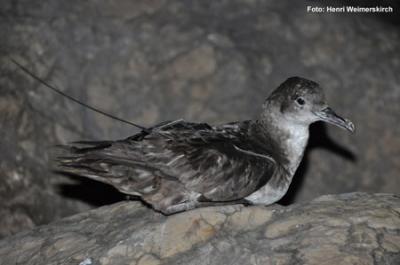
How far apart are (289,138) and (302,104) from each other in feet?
1.15

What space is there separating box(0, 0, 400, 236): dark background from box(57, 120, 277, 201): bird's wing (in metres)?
1.88

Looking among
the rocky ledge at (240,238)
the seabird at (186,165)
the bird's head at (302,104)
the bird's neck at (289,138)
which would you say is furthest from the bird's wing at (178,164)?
the bird's head at (302,104)

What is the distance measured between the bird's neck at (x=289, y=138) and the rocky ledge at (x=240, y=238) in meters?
0.62

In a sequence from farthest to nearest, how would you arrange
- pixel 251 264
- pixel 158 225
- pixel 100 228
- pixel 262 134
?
pixel 262 134, pixel 100 228, pixel 158 225, pixel 251 264

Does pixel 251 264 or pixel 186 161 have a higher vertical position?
pixel 186 161

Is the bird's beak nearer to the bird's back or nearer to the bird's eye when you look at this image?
the bird's eye

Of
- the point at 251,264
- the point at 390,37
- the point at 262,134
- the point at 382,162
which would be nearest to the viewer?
the point at 251,264

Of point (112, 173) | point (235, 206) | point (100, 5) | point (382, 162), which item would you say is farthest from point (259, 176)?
point (100, 5)

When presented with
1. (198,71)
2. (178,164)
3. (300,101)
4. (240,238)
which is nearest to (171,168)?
(178,164)

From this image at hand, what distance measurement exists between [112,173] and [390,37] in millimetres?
4986

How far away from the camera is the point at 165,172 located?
17.7 ft

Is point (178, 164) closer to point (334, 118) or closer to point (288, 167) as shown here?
point (288, 167)

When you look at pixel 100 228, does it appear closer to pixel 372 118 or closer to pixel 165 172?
pixel 165 172

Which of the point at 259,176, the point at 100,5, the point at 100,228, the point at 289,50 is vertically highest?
the point at 100,5
